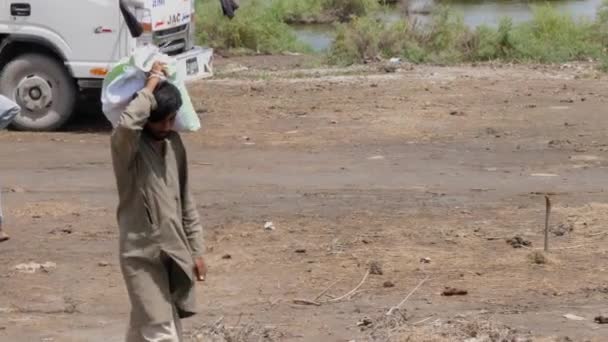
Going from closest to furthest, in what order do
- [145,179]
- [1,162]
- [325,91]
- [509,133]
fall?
[145,179], [1,162], [509,133], [325,91]

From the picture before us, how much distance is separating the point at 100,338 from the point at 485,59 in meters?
12.3

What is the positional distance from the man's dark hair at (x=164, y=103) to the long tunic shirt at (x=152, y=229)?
12 cm

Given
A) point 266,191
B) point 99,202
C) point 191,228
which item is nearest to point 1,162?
point 99,202

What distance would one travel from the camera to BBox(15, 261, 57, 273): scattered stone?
26.0 ft

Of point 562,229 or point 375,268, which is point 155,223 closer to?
point 375,268

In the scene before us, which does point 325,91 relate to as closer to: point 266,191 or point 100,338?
point 266,191

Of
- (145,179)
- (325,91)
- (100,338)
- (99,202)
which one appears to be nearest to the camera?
(145,179)

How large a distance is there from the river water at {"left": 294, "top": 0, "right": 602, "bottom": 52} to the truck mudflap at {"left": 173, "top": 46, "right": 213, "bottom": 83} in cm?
964

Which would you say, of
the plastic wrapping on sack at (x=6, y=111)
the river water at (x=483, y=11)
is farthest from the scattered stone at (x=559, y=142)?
the river water at (x=483, y=11)

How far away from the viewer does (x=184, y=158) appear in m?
5.32

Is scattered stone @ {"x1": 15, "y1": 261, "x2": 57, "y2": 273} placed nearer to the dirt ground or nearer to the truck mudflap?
the dirt ground

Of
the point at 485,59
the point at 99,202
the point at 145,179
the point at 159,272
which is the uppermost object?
the point at 145,179

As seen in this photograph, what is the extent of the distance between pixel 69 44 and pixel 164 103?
7.46m

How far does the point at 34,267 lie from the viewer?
7973 millimetres
